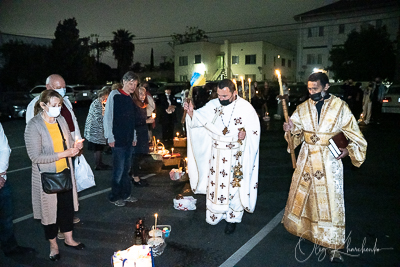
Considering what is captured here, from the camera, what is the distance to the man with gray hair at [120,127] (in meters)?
5.44

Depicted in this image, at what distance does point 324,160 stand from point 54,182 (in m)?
3.10

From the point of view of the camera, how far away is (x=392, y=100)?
1731 cm

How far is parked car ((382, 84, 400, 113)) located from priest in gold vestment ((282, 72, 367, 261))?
15.6 meters

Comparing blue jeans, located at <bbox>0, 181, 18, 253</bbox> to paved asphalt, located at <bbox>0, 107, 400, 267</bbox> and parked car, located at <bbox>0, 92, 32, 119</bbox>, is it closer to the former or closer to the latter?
paved asphalt, located at <bbox>0, 107, 400, 267</bbox>

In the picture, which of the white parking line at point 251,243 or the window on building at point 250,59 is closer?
the white parking line at point 251,243

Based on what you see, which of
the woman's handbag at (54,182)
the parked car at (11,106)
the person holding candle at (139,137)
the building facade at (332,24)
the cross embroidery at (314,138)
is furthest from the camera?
the building facade at (332,24)

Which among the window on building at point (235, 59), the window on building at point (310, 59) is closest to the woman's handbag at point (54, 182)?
the window on building at point (310, 59)

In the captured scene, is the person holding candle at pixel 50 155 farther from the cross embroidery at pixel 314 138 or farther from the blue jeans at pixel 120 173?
the cross embroidery at pixel 314 138

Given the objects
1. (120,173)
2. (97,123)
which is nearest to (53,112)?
(120,173)

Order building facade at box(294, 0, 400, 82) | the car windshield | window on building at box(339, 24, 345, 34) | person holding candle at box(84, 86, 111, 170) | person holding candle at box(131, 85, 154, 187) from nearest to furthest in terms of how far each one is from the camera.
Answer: person holding candle at box(131, 85, 154, 187) → person holding candle at box(84, 86, 111, 170) → the car windshield → building facade at box(294, 0, 400, 82) → window on building at box(339, 24, 345, 34)

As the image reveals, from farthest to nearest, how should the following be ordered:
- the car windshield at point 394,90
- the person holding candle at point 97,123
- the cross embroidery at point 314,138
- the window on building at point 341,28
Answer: the window on building at point 341,28 < the car windshield at point 394,90 < the person holding candle at point 97,123 < the cross embroidery at point 314,138

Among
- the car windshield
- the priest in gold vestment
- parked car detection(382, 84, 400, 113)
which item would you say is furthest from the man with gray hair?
the car windshield

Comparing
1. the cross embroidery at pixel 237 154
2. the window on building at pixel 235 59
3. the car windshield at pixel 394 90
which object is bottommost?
the cross embroidery at pixel 237 154

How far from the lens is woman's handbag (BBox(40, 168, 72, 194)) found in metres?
3.62
